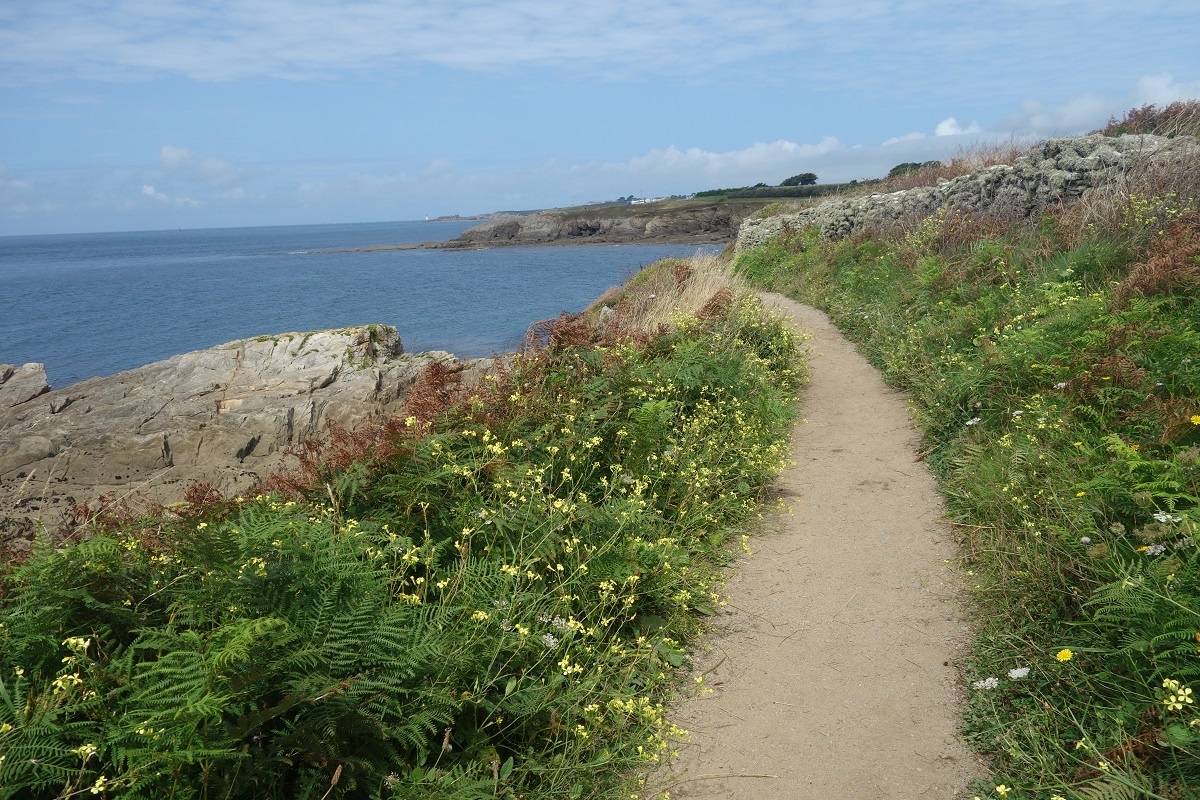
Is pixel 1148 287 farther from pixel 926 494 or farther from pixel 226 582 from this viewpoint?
pixel 226 582

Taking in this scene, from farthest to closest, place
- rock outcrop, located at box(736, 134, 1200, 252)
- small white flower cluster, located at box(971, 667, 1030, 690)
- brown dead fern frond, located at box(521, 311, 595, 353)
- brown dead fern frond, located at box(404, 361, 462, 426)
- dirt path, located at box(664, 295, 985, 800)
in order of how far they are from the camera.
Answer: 1. rock outcrop, located at box(736, 134, 1200, 252)
2. brown dead fern frond, located at box(521, 311, 595, 353)
3. brown dead fern frond, located at box(404, 361, 462, 426)
4. small white flower cluster, located at box(971, 667, 1030, 690)
5. dirt path, located at box(664, 295, 985, 800)

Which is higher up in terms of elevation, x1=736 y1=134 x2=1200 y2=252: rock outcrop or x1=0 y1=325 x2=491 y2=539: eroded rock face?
x1=736 y1=134 x2=1200 y2=252: rock outcrop

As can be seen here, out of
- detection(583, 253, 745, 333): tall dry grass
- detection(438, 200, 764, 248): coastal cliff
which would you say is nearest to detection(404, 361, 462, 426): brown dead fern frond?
detection(583, 253, 745, 333): tall dry grass

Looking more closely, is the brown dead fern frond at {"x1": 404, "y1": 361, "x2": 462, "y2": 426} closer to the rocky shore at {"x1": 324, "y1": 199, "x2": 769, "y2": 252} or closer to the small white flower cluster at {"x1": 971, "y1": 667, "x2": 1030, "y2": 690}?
the small white flower cluster at {"x1": 971, "y1": 667, "x2": 1030, "y2": 690}

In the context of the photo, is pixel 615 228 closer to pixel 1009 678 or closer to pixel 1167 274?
pixel 1167 274

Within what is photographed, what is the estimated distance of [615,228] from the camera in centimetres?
9919

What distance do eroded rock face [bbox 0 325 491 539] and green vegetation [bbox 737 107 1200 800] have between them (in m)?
6.64

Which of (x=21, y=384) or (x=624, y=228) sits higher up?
(x=624, y=228)

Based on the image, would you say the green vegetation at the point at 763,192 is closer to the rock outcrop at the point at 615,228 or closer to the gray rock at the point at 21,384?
the rock outcrop at the point at 615,228

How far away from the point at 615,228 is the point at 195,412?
8792 centimetres

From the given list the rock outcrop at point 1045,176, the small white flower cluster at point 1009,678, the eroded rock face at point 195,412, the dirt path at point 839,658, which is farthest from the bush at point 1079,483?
the eroded rock face at point 195,412

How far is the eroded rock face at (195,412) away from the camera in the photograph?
41.8 ft

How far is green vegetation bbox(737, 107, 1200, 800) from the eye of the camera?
357 cm

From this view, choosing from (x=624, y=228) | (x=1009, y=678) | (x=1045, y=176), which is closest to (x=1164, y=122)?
(x=1045, y=176)
